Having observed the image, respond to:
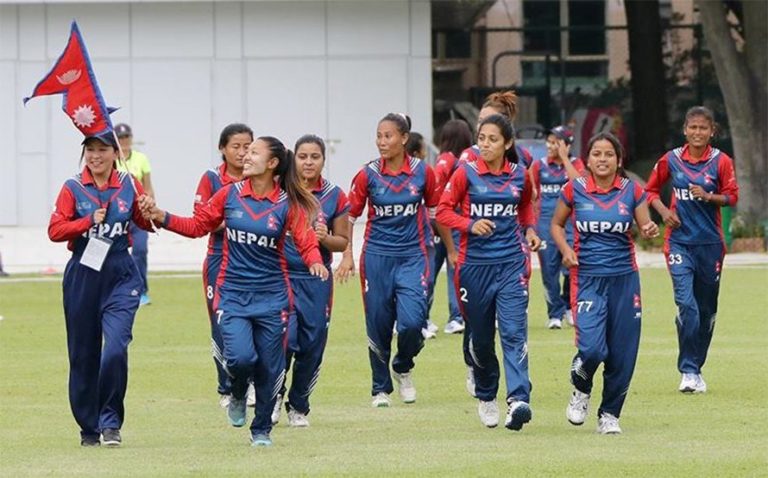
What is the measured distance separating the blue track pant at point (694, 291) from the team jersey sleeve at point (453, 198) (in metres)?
2.43

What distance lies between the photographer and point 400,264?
1324 cm

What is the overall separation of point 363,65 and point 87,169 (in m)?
25.0

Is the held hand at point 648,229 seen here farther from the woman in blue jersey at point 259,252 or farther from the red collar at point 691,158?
the red collar at point 691,158

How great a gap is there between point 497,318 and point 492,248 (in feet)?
1.47

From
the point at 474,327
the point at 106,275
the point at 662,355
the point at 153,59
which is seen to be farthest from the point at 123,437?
the point at 153,59

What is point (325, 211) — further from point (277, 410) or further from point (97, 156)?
point (97, 156)

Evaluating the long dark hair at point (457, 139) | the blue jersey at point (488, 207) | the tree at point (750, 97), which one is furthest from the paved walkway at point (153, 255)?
the blue jersey at point (488, 207)

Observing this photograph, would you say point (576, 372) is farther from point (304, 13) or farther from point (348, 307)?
point (304, 13)

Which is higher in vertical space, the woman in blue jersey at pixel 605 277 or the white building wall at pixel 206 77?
the white building wall at pixel 206 77

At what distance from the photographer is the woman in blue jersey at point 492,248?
39.4 feet

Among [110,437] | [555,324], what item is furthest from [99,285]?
[555,324]

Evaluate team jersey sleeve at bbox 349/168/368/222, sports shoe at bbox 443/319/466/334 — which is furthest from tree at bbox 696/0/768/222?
team jersey sleeve at bbox 349/168/368/222

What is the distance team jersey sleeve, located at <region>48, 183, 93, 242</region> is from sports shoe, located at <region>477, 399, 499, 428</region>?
2892 millimetres

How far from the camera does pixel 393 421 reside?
12500 mm
